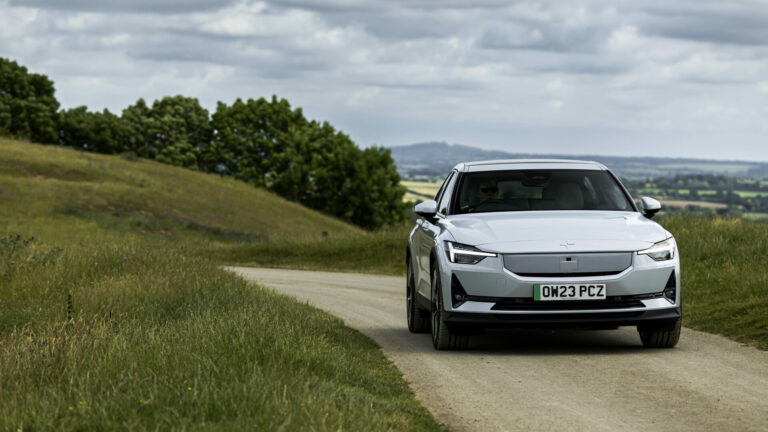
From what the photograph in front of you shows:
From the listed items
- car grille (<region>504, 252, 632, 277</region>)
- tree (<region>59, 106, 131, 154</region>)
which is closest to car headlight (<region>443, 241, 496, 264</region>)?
car grille (<region>504, 252, 632, 277</region>)

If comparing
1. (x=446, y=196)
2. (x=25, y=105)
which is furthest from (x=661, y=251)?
(x=25, y=105)

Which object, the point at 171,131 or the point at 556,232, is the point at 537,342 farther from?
the point at 171,131

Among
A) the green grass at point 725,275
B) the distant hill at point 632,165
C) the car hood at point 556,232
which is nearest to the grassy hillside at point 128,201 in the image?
the green grass at point 725,275

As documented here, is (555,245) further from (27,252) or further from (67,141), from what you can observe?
(67,141)

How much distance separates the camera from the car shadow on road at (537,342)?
10672mm

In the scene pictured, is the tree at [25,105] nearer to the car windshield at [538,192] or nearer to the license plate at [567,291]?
the car windshield at [538,192]

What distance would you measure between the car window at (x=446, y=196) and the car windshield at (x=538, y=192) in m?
0.18

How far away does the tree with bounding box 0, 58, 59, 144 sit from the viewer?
93.3 meters

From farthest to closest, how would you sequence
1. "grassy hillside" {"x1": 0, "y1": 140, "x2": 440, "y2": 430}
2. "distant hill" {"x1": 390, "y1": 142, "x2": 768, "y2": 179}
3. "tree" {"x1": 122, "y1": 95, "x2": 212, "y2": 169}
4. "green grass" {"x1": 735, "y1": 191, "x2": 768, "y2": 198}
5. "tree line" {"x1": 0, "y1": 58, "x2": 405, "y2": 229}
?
"distant hill" {"x1": 390, "y1": 142, "x2": 768, "y2": 179}
"tree" {"x1": 122, "y1": 95, "x2": 212, "y2": 169}
"tree line" {"x1": 0, "y1": 58, "x2": 405, "y2": 229}
"green grass" {"x1": 735, "y1": 191, "x2": 768, "y2": 198}
"grassy hillside" {"x1": 0, "y1": 140, "x2": 440, "y2": 430}

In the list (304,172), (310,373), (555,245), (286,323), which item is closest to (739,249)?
(555,245)

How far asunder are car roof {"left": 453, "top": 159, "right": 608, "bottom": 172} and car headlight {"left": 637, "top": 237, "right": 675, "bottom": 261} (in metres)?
1.84

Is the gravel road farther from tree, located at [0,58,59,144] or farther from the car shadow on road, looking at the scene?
tree, located at [0,58,59,144]

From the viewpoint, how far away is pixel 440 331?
34.7 ft

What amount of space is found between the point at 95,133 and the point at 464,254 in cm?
9456
